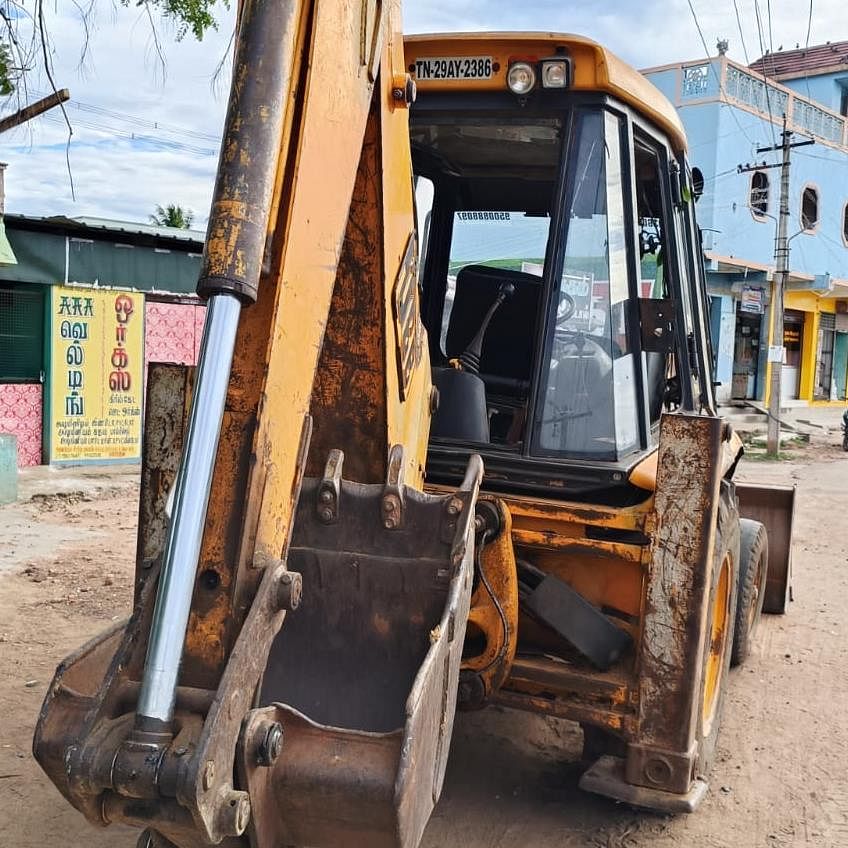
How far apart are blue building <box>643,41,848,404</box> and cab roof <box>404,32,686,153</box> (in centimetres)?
1575

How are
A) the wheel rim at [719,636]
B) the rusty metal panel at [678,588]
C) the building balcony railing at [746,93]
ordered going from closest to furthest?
the rusty metal panel at [678,588], the wheel rim at [719,636], the building balcony railing at [746,93]

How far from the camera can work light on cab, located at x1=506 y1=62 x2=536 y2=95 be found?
3.18m

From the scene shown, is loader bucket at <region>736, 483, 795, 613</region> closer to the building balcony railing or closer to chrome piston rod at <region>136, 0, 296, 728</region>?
chrome piston rod at <region>136, 0, 296, 728</region>

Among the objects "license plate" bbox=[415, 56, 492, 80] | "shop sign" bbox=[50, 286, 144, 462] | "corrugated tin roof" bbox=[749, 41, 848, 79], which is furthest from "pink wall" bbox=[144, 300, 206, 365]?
"corrugated tin roof" bbox=[749, 41, 848, 79]

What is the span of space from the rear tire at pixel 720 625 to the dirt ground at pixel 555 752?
0.29m

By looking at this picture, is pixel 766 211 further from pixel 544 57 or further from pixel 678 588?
Answer: pixel 678 588

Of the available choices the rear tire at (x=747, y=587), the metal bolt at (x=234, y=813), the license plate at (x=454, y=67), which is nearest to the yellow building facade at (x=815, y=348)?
the rear tire at (x=747, y=587)

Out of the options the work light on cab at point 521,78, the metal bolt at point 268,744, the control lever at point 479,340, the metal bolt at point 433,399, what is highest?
the work light on cab at point 521,78

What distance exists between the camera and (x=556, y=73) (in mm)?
3137

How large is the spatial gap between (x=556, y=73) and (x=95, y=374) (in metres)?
9.14

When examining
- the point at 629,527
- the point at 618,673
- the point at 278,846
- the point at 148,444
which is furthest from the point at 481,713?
the point at 278,846

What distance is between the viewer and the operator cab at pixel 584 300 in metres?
3.19

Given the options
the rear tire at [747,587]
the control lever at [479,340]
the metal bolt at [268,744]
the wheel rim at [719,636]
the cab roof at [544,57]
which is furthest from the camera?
the rear tire at [747,587]

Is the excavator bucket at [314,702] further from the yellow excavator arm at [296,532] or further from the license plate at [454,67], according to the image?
the license plate at [454,67]
